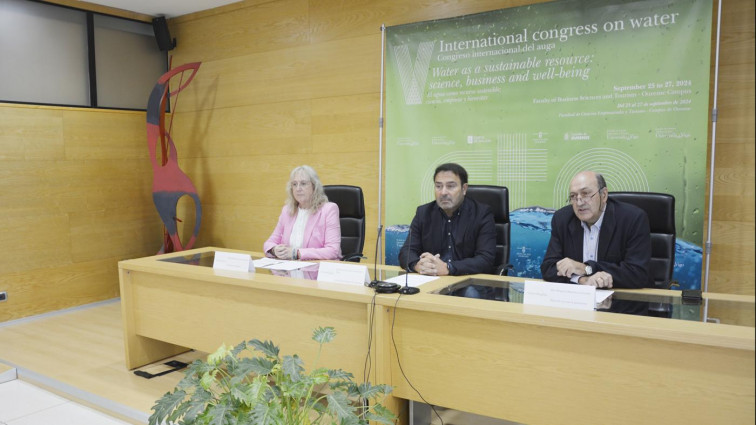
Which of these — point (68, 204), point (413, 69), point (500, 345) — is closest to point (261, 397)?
point (500, 345)

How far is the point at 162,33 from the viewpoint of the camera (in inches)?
205

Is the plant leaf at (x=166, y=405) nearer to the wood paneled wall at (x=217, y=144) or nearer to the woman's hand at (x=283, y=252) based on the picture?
the woman's hand at (x=283, y=252)

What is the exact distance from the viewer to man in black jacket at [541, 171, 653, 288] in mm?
2293

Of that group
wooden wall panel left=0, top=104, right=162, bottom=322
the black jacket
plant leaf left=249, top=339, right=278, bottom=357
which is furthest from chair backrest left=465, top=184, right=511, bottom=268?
wooden wall panel left=0, top=104, right=162, bottom=322

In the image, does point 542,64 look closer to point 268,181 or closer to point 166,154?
point 268,181

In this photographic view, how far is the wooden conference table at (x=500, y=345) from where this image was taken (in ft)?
5.05

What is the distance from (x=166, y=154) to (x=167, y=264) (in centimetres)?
244

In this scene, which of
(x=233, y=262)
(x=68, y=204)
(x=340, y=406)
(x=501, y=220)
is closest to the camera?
(x=340, y=406)

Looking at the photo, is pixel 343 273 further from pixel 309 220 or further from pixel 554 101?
pixel 554 101

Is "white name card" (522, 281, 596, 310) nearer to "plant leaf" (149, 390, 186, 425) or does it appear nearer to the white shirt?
"plant leaf" (149, 390, 186, 425)

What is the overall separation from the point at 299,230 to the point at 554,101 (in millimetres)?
1735

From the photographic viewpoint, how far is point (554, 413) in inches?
68.8

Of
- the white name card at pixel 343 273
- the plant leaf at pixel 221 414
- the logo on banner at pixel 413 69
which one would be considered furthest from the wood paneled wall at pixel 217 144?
the plant leaf at pixel 221 414

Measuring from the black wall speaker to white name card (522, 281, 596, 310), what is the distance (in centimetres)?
456
